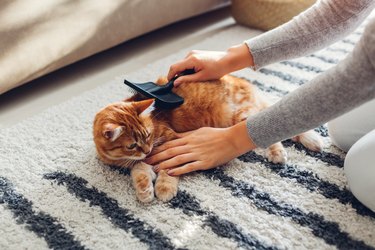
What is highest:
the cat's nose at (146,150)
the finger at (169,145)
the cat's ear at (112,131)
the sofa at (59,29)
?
the sofa at (59,29)

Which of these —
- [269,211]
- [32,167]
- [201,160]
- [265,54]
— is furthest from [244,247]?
[32,167]

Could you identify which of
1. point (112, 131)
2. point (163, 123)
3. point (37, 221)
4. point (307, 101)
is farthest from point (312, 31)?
point (37, 221)

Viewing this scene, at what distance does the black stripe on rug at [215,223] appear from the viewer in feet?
2.82

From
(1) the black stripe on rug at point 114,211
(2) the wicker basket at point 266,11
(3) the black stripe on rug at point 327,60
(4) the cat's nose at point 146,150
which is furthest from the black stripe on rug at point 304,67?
(1) the black stripe on rug at point 114,211

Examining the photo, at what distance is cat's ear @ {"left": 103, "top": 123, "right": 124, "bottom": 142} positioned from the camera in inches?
38.1

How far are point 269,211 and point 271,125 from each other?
0.65 ft

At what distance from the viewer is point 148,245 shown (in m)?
0.86

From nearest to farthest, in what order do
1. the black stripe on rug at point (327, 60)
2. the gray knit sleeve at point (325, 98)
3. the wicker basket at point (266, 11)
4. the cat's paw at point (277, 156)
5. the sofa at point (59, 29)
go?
the gray knit sleeve at point (325, 98) → the cat's paw at point (277, 156) → the sofa at point (59, 29) → the black stripe on rug at point (327, 60) → the wicker basket at point (266, 11)

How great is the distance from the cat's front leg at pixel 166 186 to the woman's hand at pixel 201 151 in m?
0.02

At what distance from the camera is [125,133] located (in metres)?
1.02

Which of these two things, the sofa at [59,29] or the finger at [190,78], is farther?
the sofa at [59,29]

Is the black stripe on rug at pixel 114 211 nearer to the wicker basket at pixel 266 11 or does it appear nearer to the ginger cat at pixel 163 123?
the ginger cat at pixel 163 123

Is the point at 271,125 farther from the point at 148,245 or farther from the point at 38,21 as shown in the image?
the point at 38,21

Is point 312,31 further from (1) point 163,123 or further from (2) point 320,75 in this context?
(1) point 163,123
